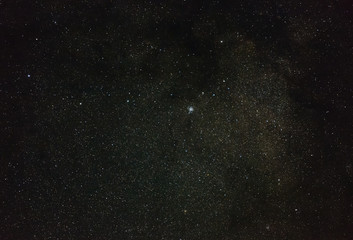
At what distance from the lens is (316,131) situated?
1.84 metres

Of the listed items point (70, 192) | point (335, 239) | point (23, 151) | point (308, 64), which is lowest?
point (335, 239)

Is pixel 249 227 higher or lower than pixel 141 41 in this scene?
lower

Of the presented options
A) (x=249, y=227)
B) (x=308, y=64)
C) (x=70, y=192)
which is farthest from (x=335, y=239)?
(x=70, y=192)

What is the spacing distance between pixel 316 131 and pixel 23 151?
1.82 metres

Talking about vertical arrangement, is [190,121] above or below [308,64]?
below

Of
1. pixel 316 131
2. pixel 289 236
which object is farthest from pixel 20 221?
pixel 316 131

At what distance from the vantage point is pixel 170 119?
179cm

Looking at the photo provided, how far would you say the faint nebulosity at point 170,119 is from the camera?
70.0 inches

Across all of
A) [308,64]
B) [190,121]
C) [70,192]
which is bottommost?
[70,192]

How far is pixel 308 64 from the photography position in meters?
1.83

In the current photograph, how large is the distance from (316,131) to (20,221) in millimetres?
1924

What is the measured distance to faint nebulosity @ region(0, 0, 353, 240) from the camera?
1.78 meters

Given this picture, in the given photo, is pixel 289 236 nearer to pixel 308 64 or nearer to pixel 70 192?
pixel 308 64

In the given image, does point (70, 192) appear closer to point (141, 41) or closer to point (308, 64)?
point (141, 41)
